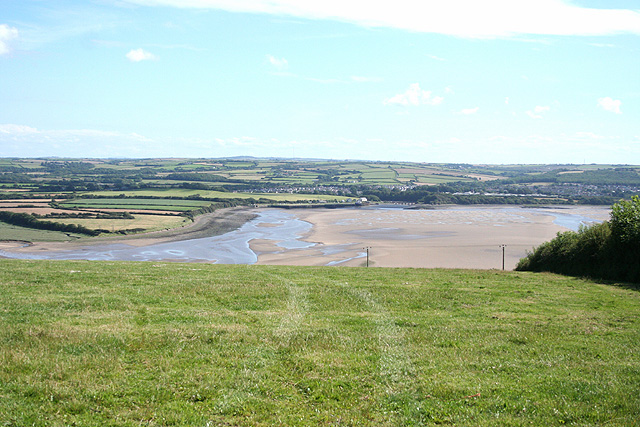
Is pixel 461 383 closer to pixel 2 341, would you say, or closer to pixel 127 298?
pixel 2 341

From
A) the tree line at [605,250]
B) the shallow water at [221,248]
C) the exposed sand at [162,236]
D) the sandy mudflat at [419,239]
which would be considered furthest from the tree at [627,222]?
the exposed sand at [162,236]

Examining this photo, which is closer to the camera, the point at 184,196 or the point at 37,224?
the point at 37,224

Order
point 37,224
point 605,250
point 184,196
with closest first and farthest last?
1. point 605,250
2. point 37,224
3. point 184,196

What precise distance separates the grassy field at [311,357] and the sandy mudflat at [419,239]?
32105 mm

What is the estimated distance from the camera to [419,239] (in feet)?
233

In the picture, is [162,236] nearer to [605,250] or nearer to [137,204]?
[137,204]

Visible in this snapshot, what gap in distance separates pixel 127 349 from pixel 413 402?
6.43 m

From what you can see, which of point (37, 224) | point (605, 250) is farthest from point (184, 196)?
point (605, 250)

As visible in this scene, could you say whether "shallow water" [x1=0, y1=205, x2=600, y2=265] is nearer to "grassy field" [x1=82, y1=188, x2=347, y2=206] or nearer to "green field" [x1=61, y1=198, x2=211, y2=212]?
"green field" [x1=61, y1=198, x2=211, y2=212]

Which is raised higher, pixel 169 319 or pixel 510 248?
pixel 169 319

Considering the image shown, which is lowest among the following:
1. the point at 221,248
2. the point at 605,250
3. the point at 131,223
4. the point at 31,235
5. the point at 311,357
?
the point at 221,248

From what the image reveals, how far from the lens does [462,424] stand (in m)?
7.78

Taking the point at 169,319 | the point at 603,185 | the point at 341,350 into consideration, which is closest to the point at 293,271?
the point at 169,319

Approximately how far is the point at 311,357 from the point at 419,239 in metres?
62.1
